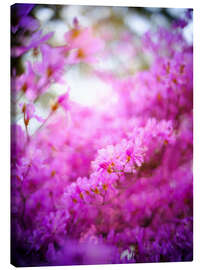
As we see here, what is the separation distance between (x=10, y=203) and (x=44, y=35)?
2.86 feet

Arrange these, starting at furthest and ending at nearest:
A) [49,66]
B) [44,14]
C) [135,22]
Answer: [135,22]
[44,14]
[49,66]

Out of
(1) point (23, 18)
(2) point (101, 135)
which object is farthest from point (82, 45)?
(2) point (101, 135)

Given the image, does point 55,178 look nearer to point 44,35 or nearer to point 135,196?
point 135,196

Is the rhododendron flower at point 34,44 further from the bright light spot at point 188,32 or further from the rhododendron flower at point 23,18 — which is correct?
the bright light spot at point 188,32

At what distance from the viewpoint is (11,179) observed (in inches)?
88.7

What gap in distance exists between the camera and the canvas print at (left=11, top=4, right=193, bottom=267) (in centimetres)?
223

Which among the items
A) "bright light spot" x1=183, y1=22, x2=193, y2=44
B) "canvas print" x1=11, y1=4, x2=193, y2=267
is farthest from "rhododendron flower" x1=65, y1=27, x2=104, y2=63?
"bright light spot" x1=183, y1=22, x2=193, y2=44

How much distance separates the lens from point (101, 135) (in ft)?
7.97

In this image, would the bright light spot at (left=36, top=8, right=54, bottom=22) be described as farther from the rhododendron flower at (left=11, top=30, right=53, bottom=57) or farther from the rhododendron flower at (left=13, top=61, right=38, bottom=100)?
the rhododendron flower at (left=13, top=61, right=38, bottom=100)

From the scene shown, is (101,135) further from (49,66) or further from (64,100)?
(49,66)

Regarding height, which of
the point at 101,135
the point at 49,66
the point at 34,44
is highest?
the point at 34,44

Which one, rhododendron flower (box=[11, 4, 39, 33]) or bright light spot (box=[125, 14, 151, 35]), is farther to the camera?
bright light spot (box=[125, 14, 151, 35])

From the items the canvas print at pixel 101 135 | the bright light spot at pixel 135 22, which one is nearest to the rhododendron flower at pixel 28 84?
the canvas print at pixel 101 135
